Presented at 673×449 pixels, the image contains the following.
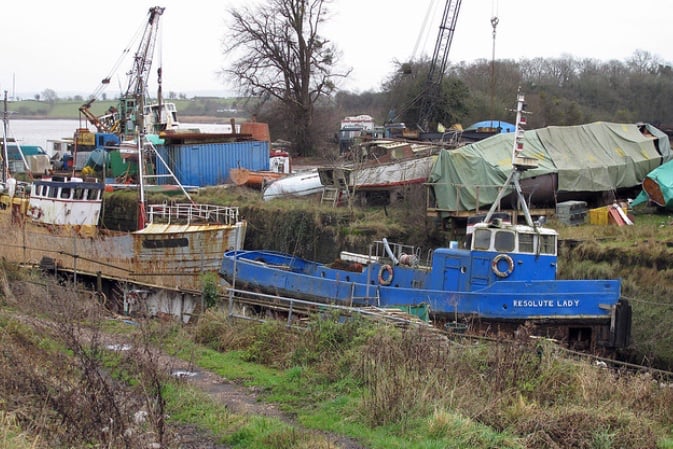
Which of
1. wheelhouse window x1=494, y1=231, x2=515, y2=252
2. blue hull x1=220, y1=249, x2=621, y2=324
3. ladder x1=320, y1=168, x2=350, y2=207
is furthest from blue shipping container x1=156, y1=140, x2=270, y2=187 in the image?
wheelhouse window x1=494, y1=231, x2=515, y2=252

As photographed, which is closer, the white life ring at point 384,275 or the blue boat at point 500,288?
the blue boat at point 500,288

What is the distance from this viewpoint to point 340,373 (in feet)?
33.3

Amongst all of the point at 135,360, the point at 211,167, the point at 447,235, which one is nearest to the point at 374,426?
the point at 135,360

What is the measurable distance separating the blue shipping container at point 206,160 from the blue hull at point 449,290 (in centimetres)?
1442

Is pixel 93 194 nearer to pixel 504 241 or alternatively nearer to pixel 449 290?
pixel 449 290

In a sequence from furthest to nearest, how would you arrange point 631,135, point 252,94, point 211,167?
point 252,94, point 211,167, point 631,135

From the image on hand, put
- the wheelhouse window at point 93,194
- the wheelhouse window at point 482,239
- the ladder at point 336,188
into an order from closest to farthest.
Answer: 1. the wheelhouse window at point 482,239
2. the wheelhouse window at point 93,194
3. the ladder at point 336,188

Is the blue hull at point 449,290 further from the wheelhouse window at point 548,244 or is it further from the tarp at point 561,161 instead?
the tarp at point 561,161

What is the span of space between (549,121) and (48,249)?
30.8m

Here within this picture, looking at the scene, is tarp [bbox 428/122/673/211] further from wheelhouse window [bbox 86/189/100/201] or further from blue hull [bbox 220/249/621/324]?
wheelhouse window [bbox 86/189/100/201]

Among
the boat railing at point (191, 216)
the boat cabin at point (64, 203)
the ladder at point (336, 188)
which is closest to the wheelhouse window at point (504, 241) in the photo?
the boat railing at point (191, 216)

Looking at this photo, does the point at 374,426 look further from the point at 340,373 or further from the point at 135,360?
the point at 135,360

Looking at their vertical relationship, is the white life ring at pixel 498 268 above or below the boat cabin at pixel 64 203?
below

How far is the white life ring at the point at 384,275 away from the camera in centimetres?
1728
